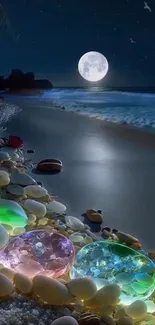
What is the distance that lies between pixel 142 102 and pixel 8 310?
11.3 ft

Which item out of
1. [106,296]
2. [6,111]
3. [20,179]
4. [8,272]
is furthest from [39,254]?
[6,111]

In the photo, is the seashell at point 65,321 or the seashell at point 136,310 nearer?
the seashell at point 65,321

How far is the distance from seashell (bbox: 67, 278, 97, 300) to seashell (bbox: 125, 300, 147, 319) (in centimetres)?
8

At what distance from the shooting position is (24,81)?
3.72 metres

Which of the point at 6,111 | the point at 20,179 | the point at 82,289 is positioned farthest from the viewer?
the point at 6,111

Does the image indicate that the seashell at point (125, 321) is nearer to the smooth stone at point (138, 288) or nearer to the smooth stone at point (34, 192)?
the smooth stone at point (138, 288)

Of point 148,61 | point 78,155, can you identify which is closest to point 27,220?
point 78,155

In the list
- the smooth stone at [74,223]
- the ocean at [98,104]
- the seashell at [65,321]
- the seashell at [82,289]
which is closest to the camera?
the seashell at [65,321]

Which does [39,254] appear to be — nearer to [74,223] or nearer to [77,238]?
[77,238]

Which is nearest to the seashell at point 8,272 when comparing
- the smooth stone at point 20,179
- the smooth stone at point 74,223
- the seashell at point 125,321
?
the seashell at point 125,321

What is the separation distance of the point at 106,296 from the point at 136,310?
0.22ft

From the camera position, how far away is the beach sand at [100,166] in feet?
4.58

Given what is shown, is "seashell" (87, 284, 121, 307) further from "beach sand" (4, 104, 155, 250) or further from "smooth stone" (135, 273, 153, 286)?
"beach sand" (4, 104, 155, 250)

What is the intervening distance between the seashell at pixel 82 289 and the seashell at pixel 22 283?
75 millimetres
